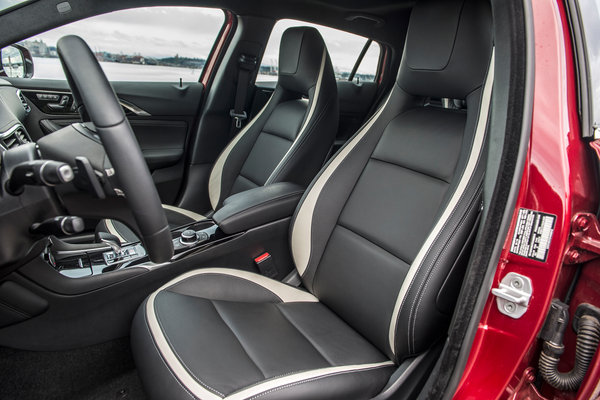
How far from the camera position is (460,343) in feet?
2.70

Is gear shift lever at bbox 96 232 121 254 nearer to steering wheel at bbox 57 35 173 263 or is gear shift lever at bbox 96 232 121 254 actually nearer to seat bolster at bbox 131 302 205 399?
seat bolster at bbox 131 302 205 399

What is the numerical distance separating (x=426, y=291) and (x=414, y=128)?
1.80ft

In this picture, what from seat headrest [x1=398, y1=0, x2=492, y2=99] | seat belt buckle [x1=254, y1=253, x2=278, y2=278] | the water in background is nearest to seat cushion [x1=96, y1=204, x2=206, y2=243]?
seat belt buckle [x1=254, y1=253, x2=278, y2=278]

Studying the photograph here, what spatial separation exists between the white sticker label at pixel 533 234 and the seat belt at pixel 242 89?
1985 millimetres

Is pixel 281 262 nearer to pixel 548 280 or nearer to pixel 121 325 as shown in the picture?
pixel 121 325

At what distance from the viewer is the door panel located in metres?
2.04

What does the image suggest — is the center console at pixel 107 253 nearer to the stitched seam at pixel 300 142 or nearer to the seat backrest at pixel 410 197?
the seat backrest at pixel 410 197

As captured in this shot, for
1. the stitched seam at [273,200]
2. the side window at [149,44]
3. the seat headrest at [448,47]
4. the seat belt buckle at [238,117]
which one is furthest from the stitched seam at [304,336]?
the seat belt buckle at [238,117]

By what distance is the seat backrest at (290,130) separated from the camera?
1885 millimetres

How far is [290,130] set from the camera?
80.6 inches

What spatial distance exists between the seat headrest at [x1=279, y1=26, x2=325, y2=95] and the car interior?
0.03 m

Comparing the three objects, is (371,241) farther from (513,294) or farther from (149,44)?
(149,44)

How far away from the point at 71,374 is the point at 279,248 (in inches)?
32.3

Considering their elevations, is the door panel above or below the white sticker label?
above
